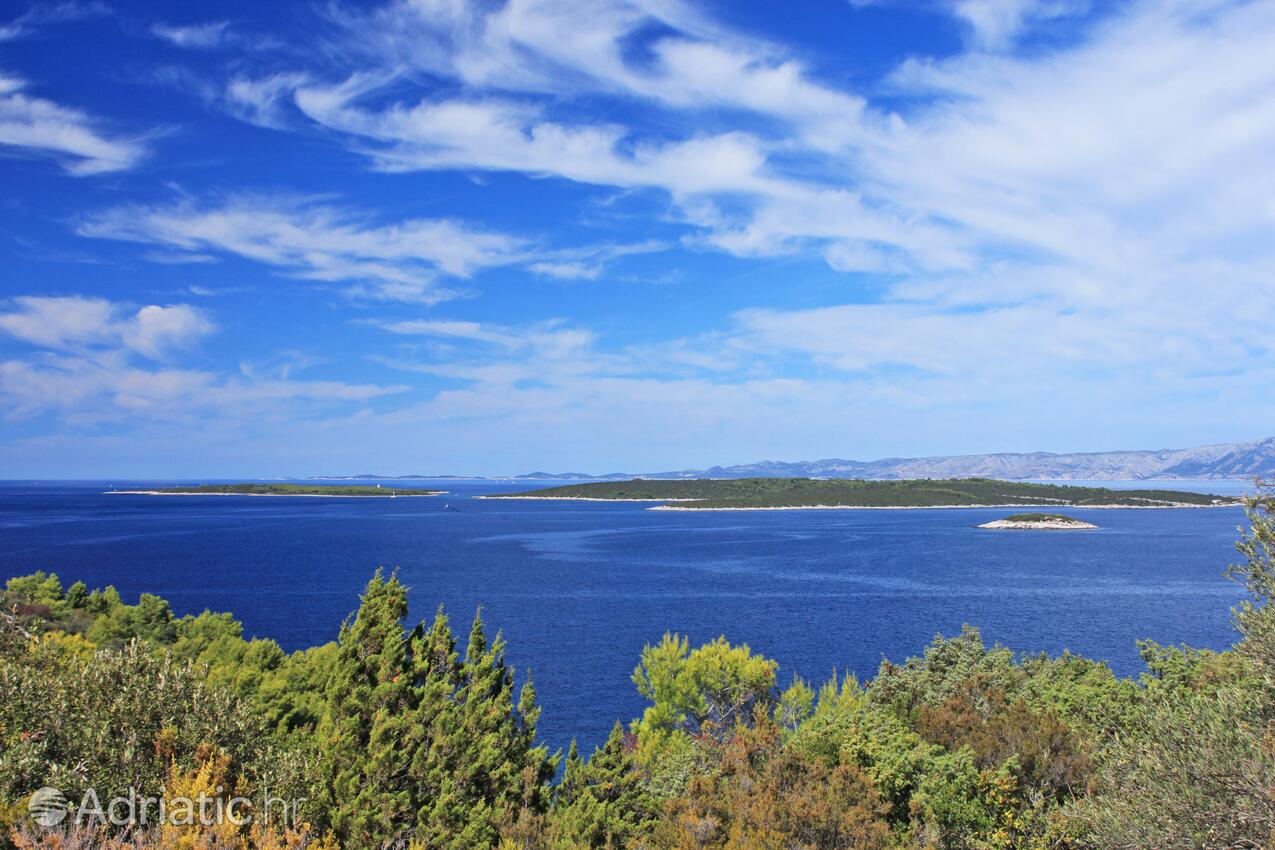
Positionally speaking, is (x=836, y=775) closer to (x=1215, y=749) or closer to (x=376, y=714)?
(x=1215, y=749)

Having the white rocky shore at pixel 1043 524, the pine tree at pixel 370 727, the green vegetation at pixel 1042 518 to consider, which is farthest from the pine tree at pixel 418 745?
the green vegetation at pixel 1042 518

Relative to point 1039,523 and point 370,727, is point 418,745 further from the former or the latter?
point 1039,523

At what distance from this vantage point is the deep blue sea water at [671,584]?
55.9m

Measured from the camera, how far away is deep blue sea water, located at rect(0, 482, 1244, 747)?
183 ft

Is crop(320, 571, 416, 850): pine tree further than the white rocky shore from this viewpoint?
No

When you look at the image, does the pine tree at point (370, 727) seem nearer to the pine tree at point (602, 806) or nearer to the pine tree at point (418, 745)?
the pine tree at point (418, 745)

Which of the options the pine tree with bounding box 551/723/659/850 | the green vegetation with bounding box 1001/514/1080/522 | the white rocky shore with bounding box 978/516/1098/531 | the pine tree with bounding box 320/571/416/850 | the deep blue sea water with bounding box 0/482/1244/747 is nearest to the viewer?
the pine tree with bounding box 320/571/416/850

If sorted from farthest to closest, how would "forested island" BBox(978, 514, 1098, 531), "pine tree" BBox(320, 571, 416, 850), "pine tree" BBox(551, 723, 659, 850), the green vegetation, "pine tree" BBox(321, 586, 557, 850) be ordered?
the green vegetation, "forested island" BBox(978, 514, 1098, 531), "pine tree" BBox(551, 723, 659, 850), "pine tree" BBox(321, 586, 557, 850), "pine tree" BBox(320, 571, 416, 850)

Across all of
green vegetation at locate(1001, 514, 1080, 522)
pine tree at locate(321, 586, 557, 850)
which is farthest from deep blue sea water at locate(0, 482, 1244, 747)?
pine tree at locate(321, 586, 557, 850)

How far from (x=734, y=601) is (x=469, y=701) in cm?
5839

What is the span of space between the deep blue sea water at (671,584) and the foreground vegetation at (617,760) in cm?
1879

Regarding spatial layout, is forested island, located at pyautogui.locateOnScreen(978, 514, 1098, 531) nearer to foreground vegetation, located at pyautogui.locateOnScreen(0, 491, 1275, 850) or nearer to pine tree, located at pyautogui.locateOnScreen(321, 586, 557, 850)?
foreground vegetation, located at pyautogui.locateOnScreen(0, 491, 1275, 850)

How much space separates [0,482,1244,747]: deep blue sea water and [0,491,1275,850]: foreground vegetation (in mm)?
18791

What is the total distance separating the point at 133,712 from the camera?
1377cm
